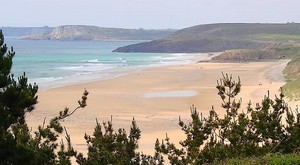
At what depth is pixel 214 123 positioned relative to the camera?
11938 millimetres

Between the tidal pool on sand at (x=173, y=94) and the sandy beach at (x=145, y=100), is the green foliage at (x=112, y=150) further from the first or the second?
the tidal pool on sand at (x=173, y=94)

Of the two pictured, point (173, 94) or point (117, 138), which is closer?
point (117, 138)

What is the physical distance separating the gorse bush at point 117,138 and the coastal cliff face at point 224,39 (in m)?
104

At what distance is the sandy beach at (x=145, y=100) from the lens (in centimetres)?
2558

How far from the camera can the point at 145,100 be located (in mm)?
36281

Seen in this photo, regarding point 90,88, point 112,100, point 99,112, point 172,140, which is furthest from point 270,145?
point 90,88

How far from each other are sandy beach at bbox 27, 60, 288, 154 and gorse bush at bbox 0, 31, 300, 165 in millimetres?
8933

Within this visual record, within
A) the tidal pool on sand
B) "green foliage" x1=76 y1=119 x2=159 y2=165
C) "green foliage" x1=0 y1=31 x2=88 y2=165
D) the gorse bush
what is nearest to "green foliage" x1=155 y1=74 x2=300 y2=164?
the gorse bush

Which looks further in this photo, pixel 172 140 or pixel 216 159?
pixel 172 140

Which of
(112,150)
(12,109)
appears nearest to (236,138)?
(112,150)

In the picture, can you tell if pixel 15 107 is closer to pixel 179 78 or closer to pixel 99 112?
pixel 99 112

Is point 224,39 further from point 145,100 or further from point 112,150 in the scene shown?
point 112,150

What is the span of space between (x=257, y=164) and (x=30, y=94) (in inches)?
183

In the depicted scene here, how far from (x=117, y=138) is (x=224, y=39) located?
123397 mm
